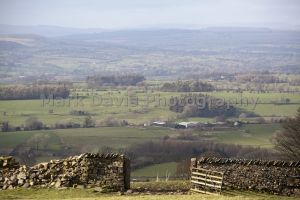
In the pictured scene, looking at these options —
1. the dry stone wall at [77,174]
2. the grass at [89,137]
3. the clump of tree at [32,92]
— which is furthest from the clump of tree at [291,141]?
the clump of tree at [32,92]

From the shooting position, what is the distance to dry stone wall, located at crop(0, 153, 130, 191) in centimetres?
2794

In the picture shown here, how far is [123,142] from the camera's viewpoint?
8694 cm

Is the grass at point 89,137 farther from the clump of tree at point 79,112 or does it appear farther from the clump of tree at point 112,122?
the clump of tree at point 79,112

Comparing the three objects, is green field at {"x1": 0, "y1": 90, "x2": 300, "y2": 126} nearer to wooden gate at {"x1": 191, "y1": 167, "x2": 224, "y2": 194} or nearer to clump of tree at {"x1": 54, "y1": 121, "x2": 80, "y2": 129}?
clump of tree at {"x1": 54, "y1": 121, "x2": 80, "y2": 129}

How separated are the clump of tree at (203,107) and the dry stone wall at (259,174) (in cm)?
9218

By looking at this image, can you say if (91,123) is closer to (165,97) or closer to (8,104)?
(8,104)

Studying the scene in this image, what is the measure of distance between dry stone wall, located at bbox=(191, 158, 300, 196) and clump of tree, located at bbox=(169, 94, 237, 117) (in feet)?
302

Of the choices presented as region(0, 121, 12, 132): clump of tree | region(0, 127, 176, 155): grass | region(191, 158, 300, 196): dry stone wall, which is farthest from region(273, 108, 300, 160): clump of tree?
region(0, 121, 12, 132): clump of tree

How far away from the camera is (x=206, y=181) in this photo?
28.5 metres

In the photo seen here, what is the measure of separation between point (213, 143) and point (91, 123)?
1149 inches

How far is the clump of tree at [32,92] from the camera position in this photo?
13662 cm

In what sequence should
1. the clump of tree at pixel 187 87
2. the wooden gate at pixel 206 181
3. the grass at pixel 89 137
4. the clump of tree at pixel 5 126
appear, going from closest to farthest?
the wooden gate at pixel 206 181 → the grass at pixel 89 137 → the clump of tree at pixel 5 126 → the clump of tree at pixel 187 87

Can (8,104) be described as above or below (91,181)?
below

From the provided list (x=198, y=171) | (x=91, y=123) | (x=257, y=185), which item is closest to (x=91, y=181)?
(x=198, y=171)
